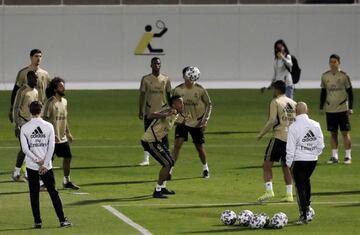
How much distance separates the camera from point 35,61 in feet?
77.7

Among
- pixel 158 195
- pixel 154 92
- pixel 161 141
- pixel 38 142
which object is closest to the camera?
pixel 38 142

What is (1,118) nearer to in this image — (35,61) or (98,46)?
(35,61)

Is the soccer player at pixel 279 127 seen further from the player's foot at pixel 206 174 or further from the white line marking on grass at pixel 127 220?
the player's foot at pixel 206 174

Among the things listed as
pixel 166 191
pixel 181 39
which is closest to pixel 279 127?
pixel 166 191

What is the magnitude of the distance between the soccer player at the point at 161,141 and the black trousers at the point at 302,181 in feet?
12.0

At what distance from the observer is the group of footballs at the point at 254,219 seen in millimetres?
17609

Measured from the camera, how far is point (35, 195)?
1800 centimetres

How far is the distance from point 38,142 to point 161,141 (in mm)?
4271

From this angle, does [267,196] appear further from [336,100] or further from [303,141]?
[336,100]

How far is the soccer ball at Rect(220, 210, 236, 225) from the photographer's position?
1794 centimetres

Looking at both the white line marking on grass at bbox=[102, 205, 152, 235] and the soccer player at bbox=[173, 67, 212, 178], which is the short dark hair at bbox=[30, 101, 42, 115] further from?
the soccer player at bbox=[173, 67, 212, 178]

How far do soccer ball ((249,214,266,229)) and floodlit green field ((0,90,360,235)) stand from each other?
135 millimetres

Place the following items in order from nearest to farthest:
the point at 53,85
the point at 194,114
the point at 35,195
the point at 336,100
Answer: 1. the point at 35,195
2. the point at 53,85
3. the point at 194,114
4. the point at 336,100

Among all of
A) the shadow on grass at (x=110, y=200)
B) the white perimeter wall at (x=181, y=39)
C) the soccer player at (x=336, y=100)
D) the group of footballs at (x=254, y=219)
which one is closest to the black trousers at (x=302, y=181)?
the group of footballs at (x=254, y=219)
